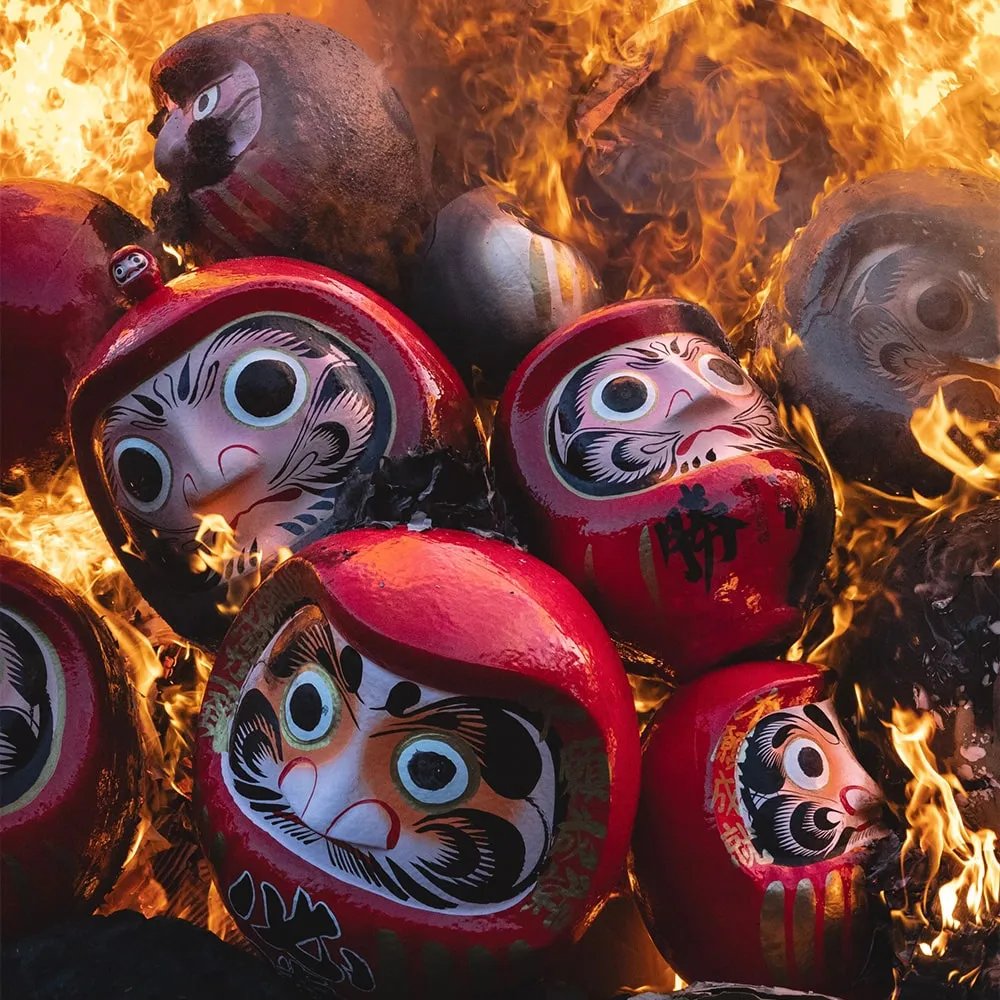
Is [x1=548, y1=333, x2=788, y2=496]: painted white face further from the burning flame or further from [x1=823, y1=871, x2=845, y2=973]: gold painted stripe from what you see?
[x1=823, y1=871, x2=845, y2=973]: gold painted stripe

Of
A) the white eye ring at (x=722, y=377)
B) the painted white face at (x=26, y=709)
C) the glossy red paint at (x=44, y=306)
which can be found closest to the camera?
the painted white face at (x=26, y=709)

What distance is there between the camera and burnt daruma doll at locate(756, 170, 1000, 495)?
2514 millimetres

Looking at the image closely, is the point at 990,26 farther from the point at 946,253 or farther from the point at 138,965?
the point at 138,965

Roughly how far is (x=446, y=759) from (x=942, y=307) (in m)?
1.62

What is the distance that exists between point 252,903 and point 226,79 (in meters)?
1.97

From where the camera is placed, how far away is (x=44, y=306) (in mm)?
2498

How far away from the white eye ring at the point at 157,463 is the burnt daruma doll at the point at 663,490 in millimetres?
736

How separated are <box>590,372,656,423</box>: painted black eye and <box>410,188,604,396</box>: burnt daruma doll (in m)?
0.56

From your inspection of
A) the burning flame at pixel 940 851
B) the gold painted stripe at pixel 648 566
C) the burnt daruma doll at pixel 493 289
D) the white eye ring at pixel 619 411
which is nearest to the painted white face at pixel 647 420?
the white eye ring at pixel 619 411

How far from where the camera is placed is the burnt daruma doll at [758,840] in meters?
1.99

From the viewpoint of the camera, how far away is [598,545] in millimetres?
2240

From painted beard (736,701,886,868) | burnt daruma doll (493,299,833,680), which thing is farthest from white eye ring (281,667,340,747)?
painted beard (736,701,886,868)

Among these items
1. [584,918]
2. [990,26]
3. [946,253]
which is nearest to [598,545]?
[584,918]

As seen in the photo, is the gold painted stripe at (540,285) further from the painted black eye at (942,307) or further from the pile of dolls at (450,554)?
the painted black eye at (942,307)
